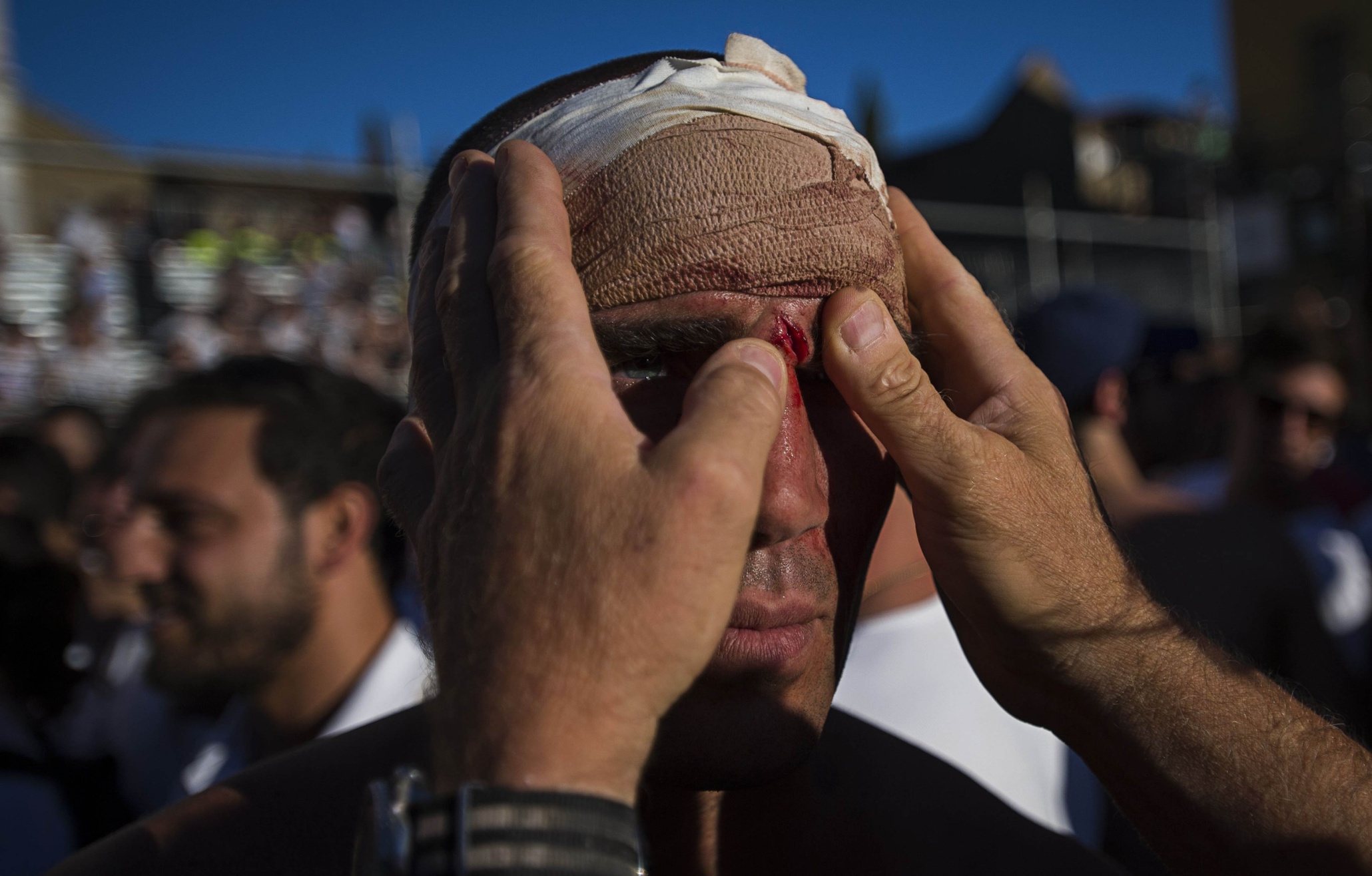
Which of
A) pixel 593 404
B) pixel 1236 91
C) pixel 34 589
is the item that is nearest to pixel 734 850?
pixel 593 404

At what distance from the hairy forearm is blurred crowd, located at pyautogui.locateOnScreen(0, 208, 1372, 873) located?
0.18 meters

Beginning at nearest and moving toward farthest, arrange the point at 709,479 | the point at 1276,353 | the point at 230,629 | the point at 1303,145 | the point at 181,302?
the point at 709,479 < the point at 230,629 < the point at 1276,353 < the point at 181,302 < the point at 1303,145

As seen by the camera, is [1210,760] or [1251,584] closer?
[1210,760]

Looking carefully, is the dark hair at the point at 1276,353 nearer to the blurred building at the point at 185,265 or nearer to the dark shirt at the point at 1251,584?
the dark shirt at the point at 1251,584

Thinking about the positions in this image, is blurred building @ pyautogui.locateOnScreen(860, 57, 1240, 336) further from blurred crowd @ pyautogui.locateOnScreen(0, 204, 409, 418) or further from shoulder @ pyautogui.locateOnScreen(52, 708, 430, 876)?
shoulder @ pyautogui.locateOnScreen(52, 708, 430, 876)

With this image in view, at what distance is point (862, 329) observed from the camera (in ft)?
4.55

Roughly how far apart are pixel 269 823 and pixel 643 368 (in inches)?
41.1

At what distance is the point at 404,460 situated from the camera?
4.57ft

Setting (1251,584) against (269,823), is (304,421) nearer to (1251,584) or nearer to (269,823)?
(269,823)

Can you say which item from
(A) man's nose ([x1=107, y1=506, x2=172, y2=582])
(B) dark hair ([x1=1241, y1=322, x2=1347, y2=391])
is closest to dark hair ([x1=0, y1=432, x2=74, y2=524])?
(A) man's nose ([x1=107, y1=506, x2=172, y2=582])

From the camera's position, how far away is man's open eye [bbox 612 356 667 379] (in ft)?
4.88


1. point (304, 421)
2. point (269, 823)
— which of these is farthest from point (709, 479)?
point (304, 421)

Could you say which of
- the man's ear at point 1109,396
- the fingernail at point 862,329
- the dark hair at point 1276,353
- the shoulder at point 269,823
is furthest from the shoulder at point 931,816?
the dark hair at point 1276,353

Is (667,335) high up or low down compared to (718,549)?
up
